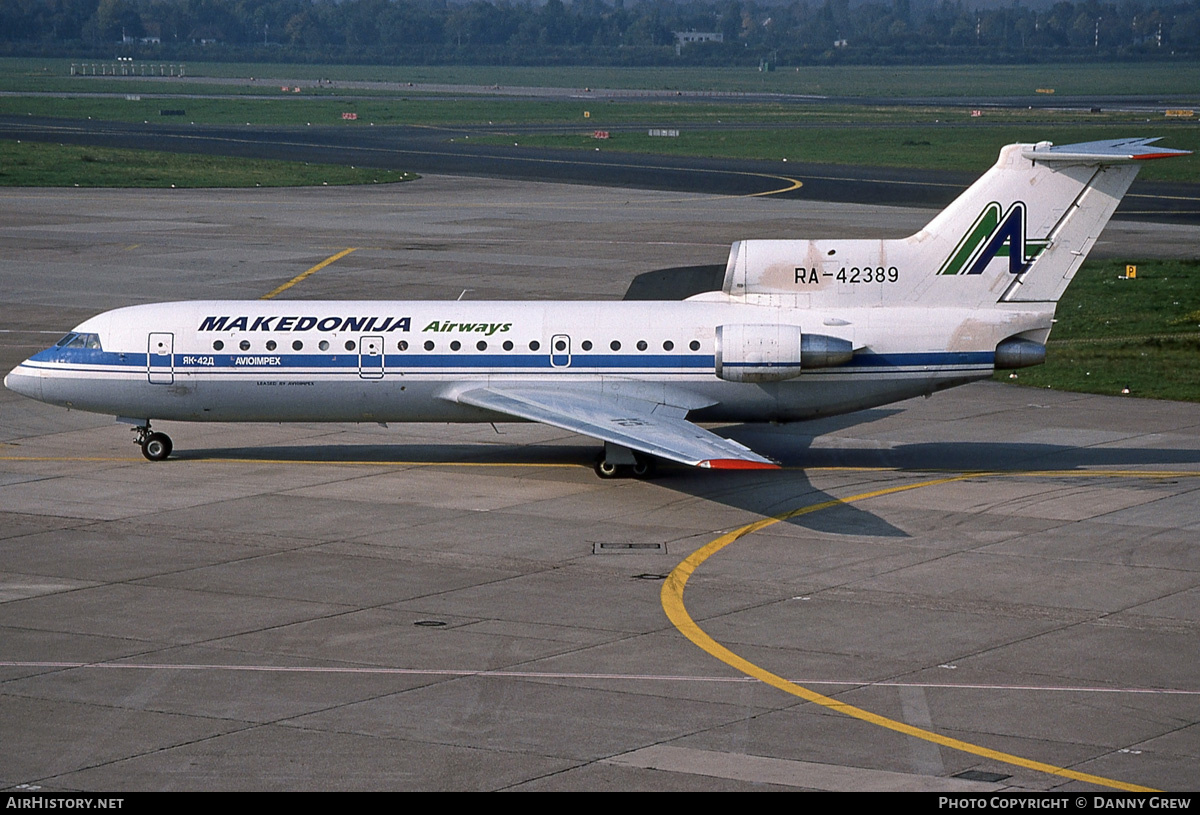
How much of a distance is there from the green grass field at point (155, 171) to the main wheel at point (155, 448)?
195 ft

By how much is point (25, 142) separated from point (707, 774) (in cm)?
10667

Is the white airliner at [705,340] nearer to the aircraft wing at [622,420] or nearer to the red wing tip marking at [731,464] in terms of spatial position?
the aircraft wing at [622,420]

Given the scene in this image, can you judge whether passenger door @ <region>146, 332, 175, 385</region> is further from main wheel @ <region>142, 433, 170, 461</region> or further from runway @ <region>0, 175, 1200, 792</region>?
runway @ <region>0, 175, 1200, 792</region>

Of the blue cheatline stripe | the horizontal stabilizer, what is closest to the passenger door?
the blue cheatline stripe

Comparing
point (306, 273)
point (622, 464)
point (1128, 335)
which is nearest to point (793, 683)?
point (622, 464)

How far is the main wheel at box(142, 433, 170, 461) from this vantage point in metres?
33.7

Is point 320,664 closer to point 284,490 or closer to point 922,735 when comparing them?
point 922,735

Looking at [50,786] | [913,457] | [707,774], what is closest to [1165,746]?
[707,774]

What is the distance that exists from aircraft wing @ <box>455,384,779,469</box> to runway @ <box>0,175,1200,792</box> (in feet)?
5.10

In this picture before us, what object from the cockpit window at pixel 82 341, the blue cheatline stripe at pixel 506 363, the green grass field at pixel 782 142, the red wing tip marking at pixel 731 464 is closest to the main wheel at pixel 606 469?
the blue cheatline stripe at pixel 506 363

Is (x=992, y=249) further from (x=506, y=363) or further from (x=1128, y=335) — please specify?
(x=1128, y=335)

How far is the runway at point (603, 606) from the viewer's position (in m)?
17.6

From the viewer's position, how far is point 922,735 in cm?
1819

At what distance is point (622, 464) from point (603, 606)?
8760mm
